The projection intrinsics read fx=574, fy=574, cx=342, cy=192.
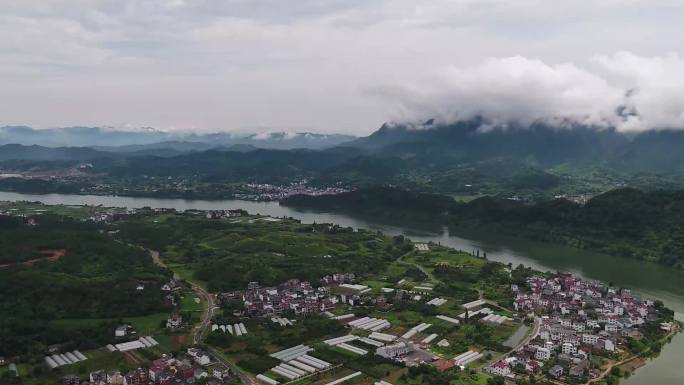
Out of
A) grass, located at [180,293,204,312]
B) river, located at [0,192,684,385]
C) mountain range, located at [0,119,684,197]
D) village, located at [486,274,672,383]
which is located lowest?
river, located at [0,192,684,385]

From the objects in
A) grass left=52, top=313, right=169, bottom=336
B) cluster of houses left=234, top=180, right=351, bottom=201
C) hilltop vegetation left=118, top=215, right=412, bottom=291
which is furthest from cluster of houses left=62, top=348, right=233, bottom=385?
cluster of houses left=234, top=180, right=351, bottom=201

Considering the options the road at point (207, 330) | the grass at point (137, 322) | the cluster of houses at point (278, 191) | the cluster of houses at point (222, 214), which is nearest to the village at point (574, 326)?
the road at point (207, 330)

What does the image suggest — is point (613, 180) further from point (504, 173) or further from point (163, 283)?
point (163, 283)

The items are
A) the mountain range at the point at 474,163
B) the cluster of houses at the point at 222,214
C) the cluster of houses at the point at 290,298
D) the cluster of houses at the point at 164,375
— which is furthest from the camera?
the mountain range at the point at 474,163

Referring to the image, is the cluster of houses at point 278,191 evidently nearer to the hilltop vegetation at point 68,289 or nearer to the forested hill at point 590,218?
the forested hill at point 590,218

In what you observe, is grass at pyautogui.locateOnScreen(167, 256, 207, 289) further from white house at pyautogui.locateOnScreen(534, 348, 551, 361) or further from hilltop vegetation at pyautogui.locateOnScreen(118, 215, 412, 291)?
white house at pyautogui.locateOnScreen(534, 348, 551, 361)

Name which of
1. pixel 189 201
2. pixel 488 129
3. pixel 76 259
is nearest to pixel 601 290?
pixel 76 259

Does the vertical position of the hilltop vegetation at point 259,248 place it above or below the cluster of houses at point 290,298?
above

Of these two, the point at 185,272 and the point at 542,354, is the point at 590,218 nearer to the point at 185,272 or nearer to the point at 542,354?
the point at 542,354
